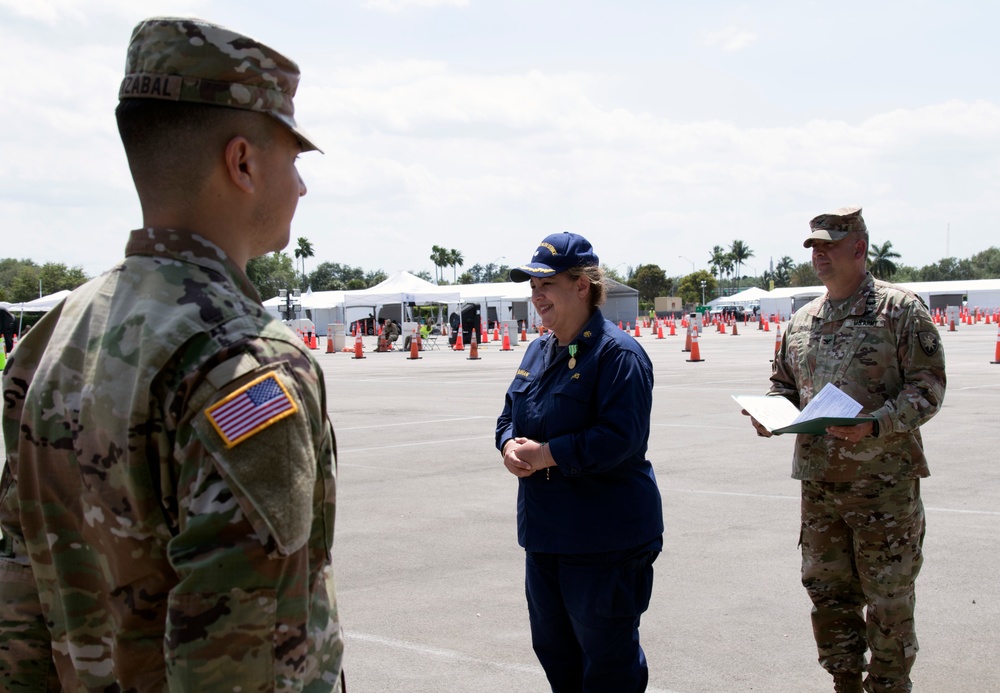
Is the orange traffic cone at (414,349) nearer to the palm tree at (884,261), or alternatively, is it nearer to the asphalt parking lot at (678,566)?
the asphalt parking lot at (678,566)

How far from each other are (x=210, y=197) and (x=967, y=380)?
19.3m

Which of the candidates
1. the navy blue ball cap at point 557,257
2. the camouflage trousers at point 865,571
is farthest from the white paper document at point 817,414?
the navy blue ball cap at point 557,257

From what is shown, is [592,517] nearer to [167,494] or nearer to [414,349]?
[167,494]

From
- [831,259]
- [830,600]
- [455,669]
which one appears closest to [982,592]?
[830,600]

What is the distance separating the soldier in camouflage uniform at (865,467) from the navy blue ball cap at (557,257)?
4.02 ft

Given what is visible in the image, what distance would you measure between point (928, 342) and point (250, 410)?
359 centimetres

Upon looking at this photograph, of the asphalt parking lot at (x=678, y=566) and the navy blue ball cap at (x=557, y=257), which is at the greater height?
the navy blue ball cap at (x=557, y=257)

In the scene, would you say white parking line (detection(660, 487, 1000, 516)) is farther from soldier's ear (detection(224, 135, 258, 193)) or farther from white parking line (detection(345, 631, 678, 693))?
soldier's ear (detection(224, 135, 258, 193))

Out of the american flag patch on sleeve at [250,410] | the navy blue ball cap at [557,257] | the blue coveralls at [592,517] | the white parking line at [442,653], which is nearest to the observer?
the american flag patch on sleeve at [250,410]

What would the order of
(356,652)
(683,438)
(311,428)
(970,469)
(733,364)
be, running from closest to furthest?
(311,428), (356,652), (970,469), (683,438), (733,364)

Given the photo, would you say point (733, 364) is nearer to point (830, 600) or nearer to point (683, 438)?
point (683, 438)

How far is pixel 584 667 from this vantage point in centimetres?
365

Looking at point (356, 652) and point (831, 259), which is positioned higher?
point (831, 259)

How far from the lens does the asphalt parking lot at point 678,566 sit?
15.2 feet
